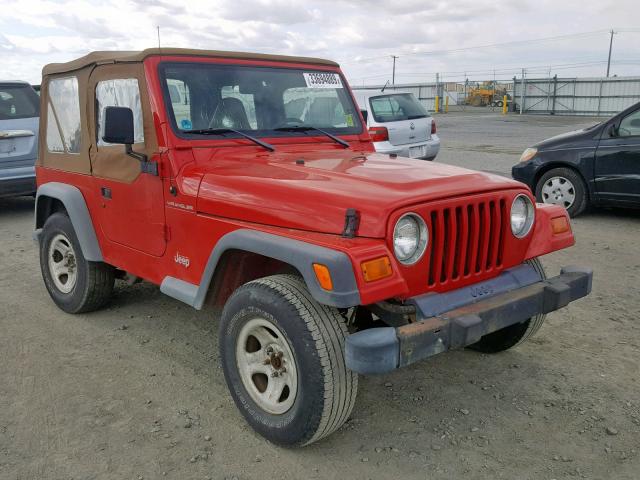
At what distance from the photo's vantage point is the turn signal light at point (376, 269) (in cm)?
258

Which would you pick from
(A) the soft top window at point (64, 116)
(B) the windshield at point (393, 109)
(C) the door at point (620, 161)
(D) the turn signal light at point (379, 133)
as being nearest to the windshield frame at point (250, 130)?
(A) the soft top window at point (64, 116)

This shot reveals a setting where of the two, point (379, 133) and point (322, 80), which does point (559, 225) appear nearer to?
point (322, 80)

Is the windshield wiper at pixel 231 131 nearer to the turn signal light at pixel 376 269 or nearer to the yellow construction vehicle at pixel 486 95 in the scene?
the turn signal light at pixel 376 269

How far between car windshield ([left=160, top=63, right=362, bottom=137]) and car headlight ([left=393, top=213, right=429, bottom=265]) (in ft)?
5.02

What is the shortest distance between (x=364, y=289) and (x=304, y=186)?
72cm

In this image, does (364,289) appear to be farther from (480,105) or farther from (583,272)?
(480,105)

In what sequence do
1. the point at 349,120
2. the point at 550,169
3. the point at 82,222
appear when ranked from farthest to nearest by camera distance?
1. the point at 550,169
2. the point at 349,120
3. the point at 82,222

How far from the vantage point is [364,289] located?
8.39ft

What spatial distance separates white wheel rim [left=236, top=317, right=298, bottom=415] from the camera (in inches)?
115

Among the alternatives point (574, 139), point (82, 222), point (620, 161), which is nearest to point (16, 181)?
point (82, 222)

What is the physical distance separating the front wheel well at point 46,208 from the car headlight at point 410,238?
3.09 metres

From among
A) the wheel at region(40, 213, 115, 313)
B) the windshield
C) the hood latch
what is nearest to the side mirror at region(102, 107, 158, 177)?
the wheel at region(40, 213, 115, 313)

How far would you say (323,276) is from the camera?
2.59 m

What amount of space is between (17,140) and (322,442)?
7.31 metres
